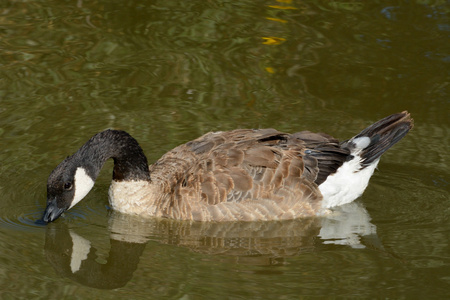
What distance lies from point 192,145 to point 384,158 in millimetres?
2885

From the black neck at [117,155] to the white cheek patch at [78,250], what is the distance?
0.78 m

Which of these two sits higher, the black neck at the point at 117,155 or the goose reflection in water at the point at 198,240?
the black neck at the point at 117,155

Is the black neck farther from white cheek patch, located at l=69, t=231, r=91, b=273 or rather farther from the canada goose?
white cheek patch, located at l=69, t=231, r=91, b=273

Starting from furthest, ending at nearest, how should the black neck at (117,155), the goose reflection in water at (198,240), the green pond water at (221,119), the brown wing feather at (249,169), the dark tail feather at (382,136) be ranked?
the dark tail feather at (382,136) < the brown wing feather at (249,169) < the black neck at (117,155) < the goose reflection in water at (198,240) < the green pond water at (221,119)

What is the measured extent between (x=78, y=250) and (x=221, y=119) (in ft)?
11.9

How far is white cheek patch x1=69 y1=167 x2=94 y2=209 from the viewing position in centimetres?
938

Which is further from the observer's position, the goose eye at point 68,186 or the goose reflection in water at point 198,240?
the goose eye at point 68,186

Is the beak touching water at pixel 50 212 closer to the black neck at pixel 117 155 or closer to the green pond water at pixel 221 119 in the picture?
the green pond water at pixel 221 119

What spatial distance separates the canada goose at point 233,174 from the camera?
962 cm

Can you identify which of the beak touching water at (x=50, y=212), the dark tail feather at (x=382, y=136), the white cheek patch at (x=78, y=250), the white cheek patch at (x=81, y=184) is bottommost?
the white cheek patch at (x=78, y=250)

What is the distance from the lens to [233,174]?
9672 mm

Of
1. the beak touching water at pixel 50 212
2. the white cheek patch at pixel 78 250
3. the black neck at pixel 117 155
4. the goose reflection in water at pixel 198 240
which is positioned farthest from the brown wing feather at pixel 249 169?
the beak touching water at pixel 50 212

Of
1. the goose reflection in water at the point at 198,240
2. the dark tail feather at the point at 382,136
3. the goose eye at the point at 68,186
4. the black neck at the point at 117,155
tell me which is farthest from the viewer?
the dark tail feather at the point at 382,136

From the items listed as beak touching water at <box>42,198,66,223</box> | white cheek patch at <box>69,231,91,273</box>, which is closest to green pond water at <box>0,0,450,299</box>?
white cheek patch at <box>69,231,91,273</box>
